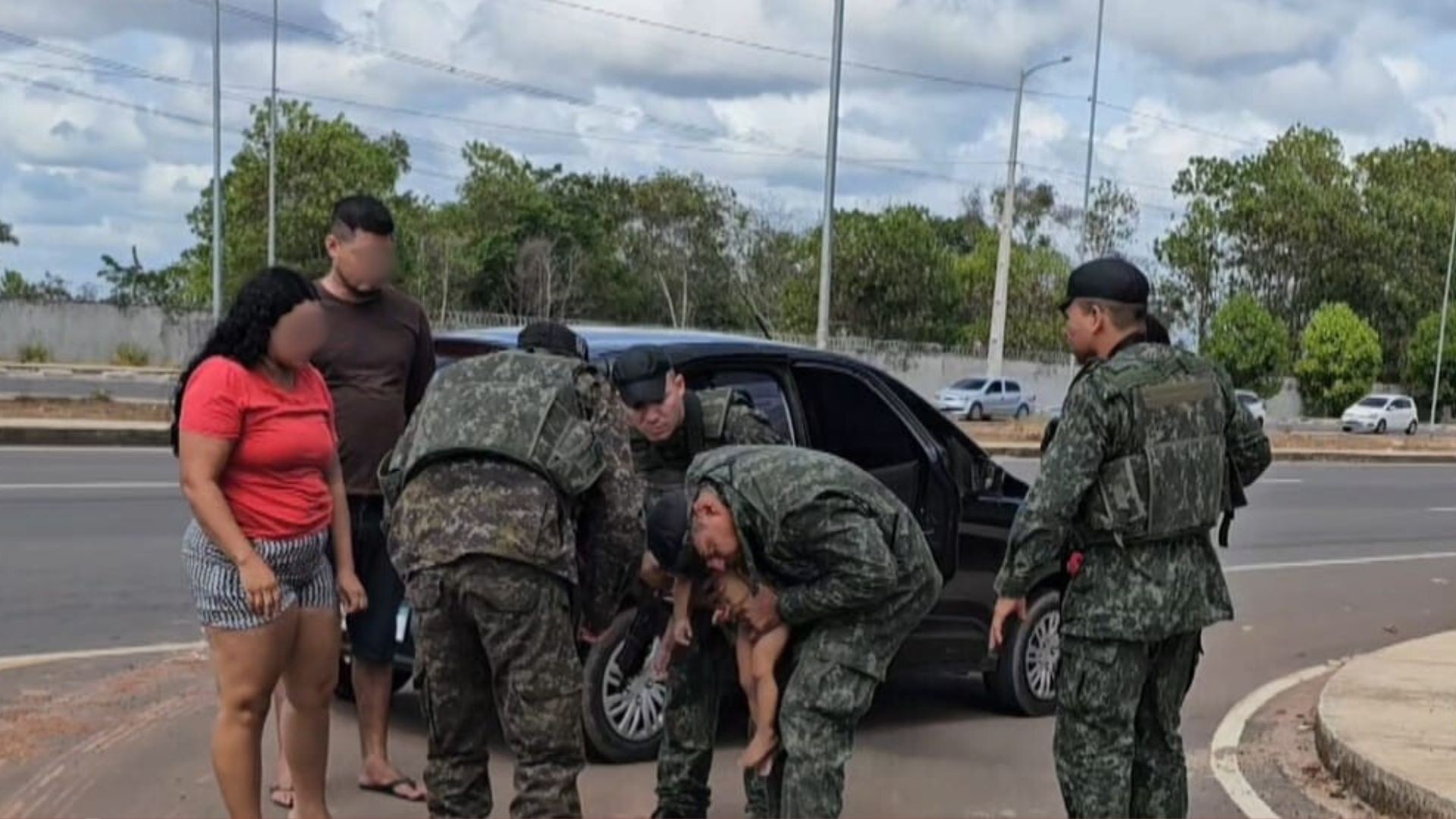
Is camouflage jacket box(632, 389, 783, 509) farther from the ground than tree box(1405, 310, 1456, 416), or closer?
farther from the ground

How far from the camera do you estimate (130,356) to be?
4406cm

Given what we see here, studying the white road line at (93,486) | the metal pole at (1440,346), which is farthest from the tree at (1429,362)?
the white road line at (93,486)

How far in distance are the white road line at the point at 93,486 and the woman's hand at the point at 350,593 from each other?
9947mm

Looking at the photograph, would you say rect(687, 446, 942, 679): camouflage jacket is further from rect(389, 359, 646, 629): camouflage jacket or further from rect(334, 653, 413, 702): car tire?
rect(334, 653, 413, 702): car tire

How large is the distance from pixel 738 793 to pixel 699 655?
4.33 feet

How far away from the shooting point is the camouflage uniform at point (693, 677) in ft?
14.6

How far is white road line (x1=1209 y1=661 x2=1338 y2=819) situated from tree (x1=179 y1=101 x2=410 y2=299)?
37.8 metres

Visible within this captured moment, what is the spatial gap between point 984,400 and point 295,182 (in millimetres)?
20848

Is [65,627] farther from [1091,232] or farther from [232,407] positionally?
[1091,232]

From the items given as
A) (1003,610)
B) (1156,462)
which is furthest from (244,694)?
(1156,462)

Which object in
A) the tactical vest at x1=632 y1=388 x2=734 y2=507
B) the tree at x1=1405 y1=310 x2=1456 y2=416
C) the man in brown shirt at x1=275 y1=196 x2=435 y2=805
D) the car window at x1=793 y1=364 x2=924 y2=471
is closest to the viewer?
the tactical vest at x1=632 y1=388 x2=734 y2=507

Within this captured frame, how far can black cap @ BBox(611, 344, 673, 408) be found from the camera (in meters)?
4.40

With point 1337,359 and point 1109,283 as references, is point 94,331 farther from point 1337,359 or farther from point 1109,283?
point 1109,283

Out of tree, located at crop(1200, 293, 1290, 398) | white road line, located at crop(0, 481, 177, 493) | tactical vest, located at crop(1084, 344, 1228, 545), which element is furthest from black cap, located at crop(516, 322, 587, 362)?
tree, located at crop(1200, 293, 1290, 398)
